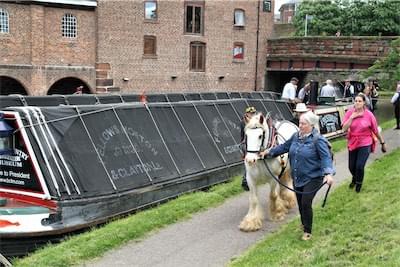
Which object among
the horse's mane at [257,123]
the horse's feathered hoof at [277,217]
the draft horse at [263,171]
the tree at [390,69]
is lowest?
the horse's feathered hoof at [277,217]

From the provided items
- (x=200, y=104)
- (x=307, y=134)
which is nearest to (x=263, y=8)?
(x=200, y=104)

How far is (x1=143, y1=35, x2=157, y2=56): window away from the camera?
105 ft

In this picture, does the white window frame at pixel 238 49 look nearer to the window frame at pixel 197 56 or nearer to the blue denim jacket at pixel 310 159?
the window frame at pixel 197 56

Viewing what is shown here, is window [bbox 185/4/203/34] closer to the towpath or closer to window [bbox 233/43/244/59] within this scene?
window [bbox 233/43/244/59]

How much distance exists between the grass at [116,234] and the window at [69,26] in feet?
71.0

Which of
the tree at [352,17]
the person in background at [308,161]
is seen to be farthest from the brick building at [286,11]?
the person in background at [308,161]

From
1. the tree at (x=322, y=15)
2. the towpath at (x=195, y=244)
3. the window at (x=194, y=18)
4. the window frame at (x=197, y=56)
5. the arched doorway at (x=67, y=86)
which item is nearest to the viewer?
the towpath at (x=195, y=244)

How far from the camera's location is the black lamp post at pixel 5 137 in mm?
7844

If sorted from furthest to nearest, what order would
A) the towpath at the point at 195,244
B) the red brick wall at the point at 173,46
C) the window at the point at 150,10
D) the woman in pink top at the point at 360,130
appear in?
the window at the point at 150,10 → the red brick wall at the point at 173,46 → the woman in pink top at the point at 360,130 → the towpath at the point at 195,244

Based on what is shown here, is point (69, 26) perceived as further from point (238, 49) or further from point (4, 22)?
point (238, 49)

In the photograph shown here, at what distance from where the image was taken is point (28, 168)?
7.91 meters

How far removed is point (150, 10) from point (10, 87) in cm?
928

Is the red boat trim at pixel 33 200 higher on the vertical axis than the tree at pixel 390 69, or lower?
lower

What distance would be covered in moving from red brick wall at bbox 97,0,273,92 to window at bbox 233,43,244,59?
0.28m
